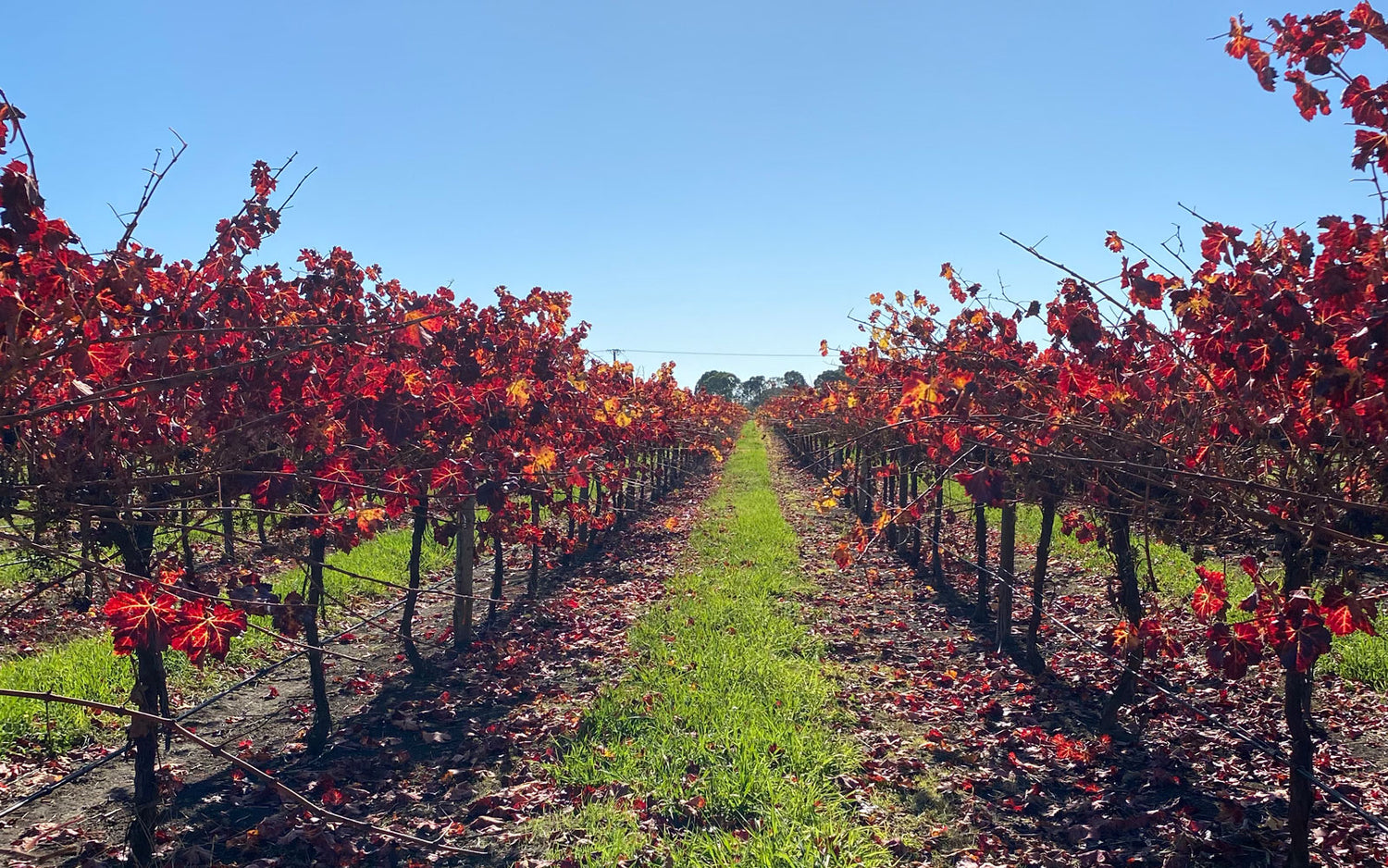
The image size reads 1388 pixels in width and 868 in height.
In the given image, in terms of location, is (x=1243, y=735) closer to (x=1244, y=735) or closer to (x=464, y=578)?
(x=1244, y=735)

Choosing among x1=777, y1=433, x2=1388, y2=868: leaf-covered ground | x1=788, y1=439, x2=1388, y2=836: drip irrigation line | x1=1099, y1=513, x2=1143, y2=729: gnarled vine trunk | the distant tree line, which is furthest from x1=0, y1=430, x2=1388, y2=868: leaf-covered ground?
the distant tree line

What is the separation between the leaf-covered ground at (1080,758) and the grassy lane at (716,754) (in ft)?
1.42

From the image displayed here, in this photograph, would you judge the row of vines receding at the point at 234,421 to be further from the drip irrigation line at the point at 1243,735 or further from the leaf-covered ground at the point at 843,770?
the drip irrigation line at the point at 1243,735

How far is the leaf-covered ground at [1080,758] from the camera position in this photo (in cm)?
487

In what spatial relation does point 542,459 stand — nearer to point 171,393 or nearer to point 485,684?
point 485,684

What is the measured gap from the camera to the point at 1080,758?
19.9 feet

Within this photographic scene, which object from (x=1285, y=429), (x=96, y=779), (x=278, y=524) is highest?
(x=1285, y=429)

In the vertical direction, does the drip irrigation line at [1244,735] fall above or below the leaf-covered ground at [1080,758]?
above

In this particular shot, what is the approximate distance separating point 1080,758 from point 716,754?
8.87 ft

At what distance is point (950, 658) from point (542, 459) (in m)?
4.75

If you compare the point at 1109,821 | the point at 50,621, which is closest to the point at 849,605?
the point at 1109,821

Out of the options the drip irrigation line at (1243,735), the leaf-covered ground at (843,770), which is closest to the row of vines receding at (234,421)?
the leaf-covered ground at (843,770)

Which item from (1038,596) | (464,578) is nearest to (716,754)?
(1038,596)

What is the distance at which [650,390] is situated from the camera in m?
20.1
